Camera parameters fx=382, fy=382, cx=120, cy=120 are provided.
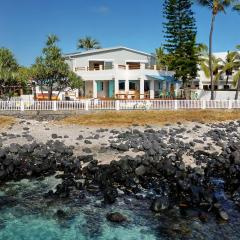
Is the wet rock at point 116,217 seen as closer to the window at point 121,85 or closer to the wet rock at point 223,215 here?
the wet rock at point 223,215

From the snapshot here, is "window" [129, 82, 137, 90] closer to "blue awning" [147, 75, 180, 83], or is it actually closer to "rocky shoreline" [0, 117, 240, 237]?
"blue awning" [147, 75, 180, 83]

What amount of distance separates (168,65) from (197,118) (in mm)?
17851

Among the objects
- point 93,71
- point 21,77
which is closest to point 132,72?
point 93,71

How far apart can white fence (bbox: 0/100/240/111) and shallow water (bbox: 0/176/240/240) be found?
17398 mm

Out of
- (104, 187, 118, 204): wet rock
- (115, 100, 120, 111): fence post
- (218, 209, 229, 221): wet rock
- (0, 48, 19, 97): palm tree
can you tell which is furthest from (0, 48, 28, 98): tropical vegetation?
(218, 209, 229, 221): wet rock

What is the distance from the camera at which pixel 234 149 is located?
53.0 ft

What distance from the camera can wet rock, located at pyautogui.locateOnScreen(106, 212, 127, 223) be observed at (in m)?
9.45

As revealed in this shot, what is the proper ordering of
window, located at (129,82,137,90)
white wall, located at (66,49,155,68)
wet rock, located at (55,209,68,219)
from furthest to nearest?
white wall, located at (66,49,155,68)
window, located at (129,82,137,90)
wet rock, located at (55,209,68,219)

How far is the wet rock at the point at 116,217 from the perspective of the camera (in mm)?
9448

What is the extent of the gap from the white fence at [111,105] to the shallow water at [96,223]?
1740cm

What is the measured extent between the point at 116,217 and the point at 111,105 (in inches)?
752

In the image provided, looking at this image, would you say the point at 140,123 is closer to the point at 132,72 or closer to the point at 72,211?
the point at 72,211

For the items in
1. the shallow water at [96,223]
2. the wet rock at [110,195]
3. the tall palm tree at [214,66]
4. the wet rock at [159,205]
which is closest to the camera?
the shallow water at [96,223]

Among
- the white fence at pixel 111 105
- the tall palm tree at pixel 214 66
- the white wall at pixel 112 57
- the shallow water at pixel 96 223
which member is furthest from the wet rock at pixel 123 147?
the tall palm tree at pixel 214 66
